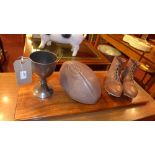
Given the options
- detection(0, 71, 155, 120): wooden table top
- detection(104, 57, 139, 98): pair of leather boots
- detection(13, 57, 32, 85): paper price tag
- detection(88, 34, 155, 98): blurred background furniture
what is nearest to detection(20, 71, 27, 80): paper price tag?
detection(13, 57, 32, 85): paper price tag

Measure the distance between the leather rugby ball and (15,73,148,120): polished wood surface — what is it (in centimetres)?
3

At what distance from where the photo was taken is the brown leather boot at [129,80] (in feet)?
2.02

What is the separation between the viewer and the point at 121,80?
2.09 ft

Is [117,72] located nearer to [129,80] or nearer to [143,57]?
[129,80]

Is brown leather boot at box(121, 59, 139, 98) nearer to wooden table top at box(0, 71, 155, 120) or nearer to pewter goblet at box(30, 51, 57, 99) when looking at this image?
wooden table top at box(0, 71, 155, 120)

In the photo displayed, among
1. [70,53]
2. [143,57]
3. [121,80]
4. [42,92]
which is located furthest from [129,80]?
[143,57]

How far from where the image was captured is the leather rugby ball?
526 mm

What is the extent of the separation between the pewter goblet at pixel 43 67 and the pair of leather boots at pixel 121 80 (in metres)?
0.22

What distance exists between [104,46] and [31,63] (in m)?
1.33

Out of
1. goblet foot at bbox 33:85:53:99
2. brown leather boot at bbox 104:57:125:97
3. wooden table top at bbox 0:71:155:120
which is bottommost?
wooden table top at bbox 0:71:155:120

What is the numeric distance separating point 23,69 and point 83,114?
0.24 meters
